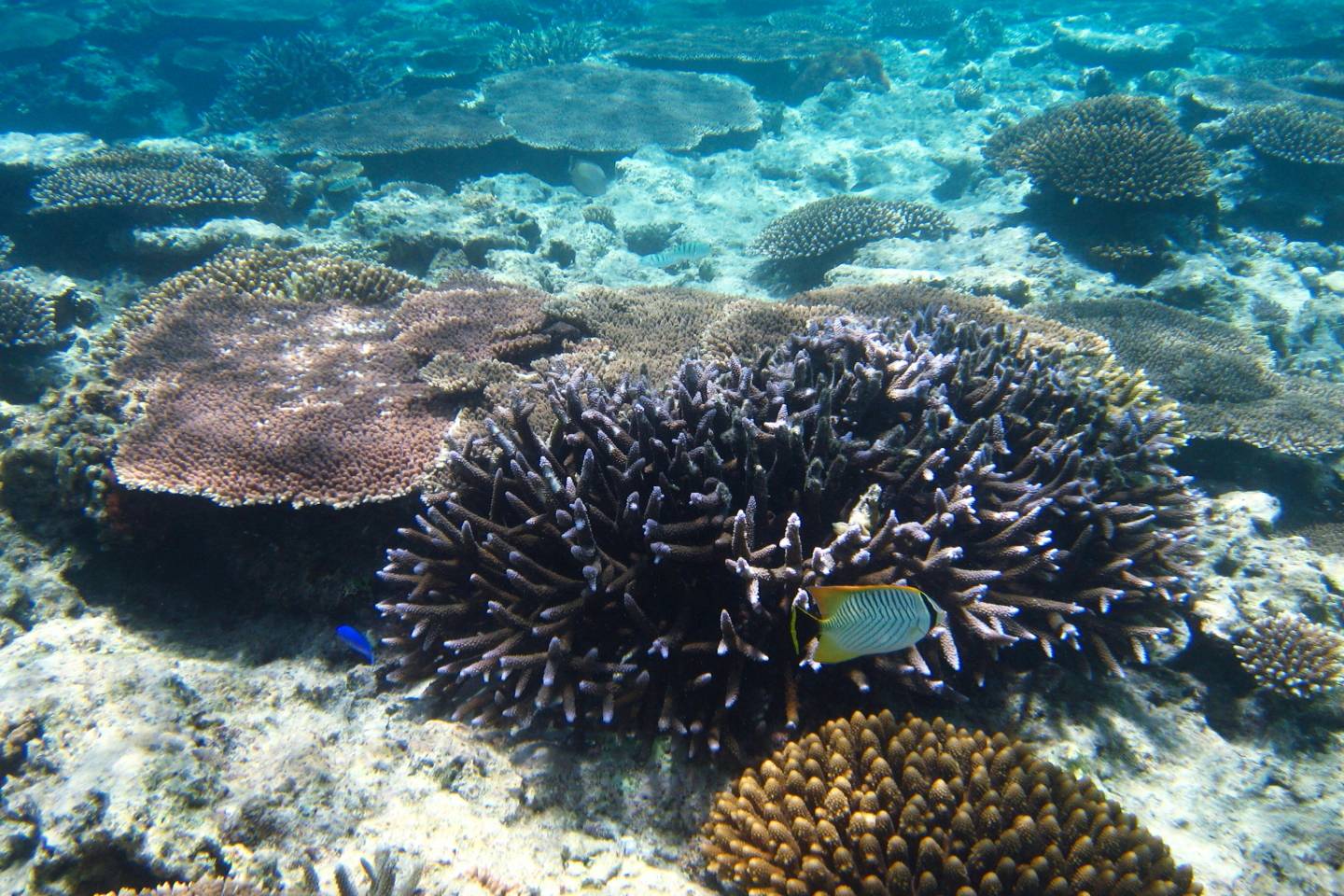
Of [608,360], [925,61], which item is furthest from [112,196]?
[925,61]

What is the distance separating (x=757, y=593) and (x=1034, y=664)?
164cm

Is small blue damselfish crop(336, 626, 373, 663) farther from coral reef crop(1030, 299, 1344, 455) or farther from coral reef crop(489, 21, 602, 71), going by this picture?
coral reef crop(489, 21, 602, 71)

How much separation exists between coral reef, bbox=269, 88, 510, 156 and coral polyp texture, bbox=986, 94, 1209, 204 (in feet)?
31.9

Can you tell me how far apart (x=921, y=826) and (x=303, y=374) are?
4.66 metres

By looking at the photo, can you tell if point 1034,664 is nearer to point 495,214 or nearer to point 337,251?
point 337,251

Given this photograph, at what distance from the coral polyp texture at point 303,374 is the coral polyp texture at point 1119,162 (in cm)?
823

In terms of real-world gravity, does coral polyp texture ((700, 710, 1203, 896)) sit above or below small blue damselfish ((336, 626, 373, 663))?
above

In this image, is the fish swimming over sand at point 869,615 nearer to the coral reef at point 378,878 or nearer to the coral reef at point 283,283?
the coral reef at point 378,878

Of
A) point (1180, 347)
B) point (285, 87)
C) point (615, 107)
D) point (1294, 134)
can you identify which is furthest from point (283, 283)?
point (285, 87)

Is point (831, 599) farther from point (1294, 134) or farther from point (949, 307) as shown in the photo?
point (1294, 134)

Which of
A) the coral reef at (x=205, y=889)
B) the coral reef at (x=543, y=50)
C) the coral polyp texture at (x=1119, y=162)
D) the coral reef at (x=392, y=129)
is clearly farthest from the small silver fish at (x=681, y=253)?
the coral reef at (x=543, y=50)

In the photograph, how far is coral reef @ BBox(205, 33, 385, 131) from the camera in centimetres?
1728

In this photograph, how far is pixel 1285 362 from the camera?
8.29 m

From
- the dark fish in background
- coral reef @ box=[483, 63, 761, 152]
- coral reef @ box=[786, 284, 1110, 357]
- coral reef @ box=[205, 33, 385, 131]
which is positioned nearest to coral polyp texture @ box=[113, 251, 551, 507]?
coral reef @ box=[786, 284, 1110, 357]
